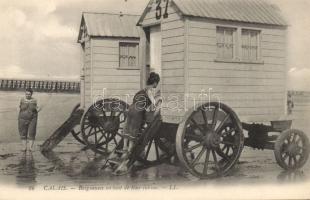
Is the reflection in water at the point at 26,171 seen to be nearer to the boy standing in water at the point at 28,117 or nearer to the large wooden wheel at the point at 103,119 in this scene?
the boy standing in water at the point at 28,117

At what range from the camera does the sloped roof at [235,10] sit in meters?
9.45

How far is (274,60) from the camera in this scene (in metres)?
9.99

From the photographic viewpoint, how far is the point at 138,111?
25.1 feet

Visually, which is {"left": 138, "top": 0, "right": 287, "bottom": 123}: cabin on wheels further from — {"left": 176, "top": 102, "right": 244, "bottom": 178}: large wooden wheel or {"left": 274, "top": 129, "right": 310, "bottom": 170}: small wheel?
{"left": 176, "top": 102, "right": 244, "bottom": 178}: large wooden wheel

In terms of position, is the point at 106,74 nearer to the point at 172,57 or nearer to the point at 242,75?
the point at 172,57

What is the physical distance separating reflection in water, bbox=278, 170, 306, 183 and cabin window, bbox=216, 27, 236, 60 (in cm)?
291

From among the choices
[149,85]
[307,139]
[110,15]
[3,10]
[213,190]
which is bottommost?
[213,190]

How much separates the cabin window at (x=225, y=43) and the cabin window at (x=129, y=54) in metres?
3.78

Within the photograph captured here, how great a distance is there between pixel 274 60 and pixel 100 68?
4.82 m

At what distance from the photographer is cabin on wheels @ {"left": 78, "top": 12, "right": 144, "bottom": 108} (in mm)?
12570

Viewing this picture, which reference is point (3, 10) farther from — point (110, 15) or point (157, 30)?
point (110, 15)

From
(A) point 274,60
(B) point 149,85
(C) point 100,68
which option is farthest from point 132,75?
(B) point 149,85

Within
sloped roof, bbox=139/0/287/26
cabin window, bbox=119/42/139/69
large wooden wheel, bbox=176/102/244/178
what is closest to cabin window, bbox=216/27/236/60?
sloped roof, bbox=139/0/287/26

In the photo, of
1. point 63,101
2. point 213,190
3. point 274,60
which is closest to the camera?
point 213,190
